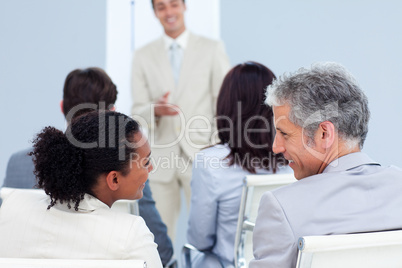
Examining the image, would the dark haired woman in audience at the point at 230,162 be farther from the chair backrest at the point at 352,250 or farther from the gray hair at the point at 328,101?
the chair backrest at the point at 352,250

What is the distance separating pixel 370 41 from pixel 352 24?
0.64 feet

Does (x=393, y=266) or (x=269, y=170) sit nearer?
(x=393, y=266)

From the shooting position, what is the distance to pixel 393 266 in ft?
4.19

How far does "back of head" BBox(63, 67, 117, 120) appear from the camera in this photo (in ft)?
7.77

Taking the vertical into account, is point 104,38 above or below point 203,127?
above

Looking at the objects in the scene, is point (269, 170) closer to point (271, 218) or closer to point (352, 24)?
point (271, 218)

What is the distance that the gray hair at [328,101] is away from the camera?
1390 mm

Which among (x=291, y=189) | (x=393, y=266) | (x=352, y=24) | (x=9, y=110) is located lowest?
(x=9, y=110)

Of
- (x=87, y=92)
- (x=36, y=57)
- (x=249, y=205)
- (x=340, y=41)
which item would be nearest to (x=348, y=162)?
(x=249, y=205)

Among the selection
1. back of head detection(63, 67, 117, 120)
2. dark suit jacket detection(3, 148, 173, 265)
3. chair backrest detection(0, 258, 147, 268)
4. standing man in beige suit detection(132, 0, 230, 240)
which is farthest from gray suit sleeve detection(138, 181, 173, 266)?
standing man in beige suit detection(132, 0, 230, 240)

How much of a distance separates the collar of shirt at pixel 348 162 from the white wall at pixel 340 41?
2.44 m

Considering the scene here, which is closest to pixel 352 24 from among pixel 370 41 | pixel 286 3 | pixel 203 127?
pixel 370 41

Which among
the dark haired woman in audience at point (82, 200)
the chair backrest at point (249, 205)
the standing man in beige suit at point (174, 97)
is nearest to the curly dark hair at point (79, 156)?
the dark haired woman in audience at point (82, 200)

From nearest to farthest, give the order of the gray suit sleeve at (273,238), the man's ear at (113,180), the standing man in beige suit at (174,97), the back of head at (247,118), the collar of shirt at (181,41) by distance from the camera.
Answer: the gray suit sleeve at (273,238), the man's ear at (113,180), the back of head at (247,118), the standing man in beige suit at (174,97), the collar of shirt at (181,41)
